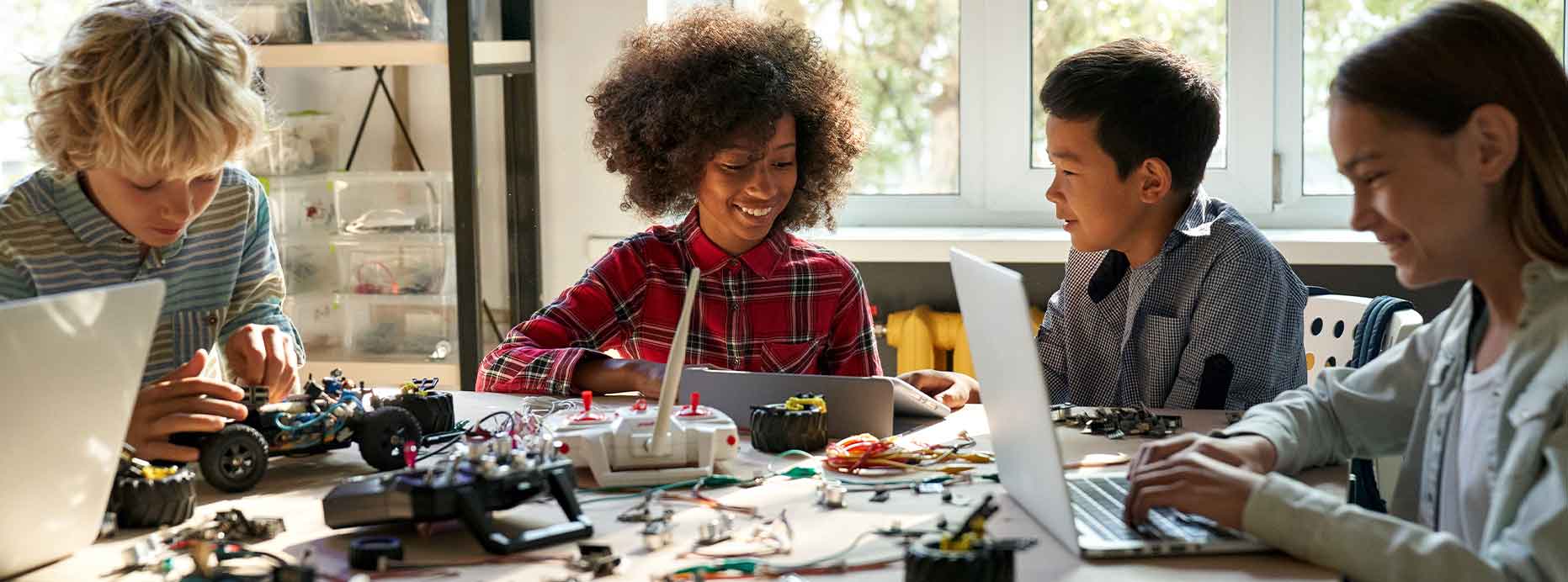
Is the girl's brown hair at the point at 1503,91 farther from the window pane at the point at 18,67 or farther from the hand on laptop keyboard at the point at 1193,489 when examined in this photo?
the window pane at the point at 18,67

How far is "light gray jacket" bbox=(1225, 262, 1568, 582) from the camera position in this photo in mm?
926

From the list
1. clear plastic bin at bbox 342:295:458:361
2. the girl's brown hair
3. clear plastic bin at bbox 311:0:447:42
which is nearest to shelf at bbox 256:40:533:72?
clear plastic bin at bbox 311:0:447:42

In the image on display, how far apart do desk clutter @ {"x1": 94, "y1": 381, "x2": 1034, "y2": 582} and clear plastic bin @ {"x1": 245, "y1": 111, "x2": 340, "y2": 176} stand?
1.62 m

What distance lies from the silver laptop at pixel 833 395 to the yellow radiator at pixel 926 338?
132 cm

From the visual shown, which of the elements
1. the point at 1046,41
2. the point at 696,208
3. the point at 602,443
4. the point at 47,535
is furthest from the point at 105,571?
the point at 1046,41

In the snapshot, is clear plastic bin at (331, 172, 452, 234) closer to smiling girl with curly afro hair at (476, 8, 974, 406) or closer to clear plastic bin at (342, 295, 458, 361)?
clear plastic bin at (342, 295, 458, 361)

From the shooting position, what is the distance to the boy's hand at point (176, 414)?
4.08 feet

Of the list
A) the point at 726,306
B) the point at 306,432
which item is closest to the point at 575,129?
the point at 726,306

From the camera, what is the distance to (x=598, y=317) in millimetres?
1974

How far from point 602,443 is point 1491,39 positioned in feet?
2.62

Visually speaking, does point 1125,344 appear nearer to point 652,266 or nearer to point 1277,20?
point 652,266

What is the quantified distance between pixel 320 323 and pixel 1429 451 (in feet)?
7.66

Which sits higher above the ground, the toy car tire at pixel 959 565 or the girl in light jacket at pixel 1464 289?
the girl in light jacket at pixel 1464 289

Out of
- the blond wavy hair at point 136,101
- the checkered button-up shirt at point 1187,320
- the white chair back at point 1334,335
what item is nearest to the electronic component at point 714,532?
the blond wavy hair at point 136,101
